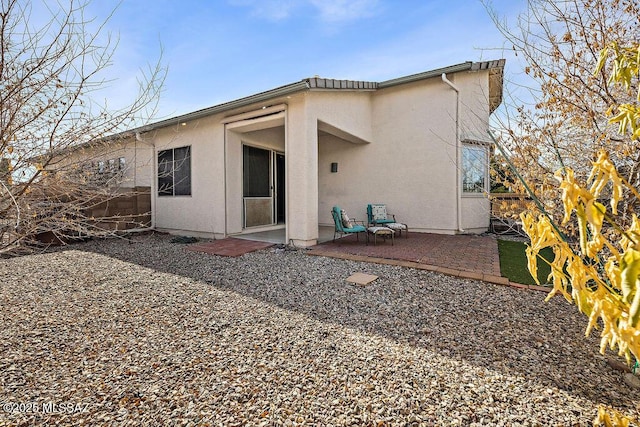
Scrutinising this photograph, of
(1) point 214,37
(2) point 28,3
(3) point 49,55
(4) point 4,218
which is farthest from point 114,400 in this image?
(1) point 214,37

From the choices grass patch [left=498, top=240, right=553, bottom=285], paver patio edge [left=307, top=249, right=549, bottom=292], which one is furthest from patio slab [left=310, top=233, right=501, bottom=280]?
grass patch [left=498, top=240, right=553, bottom=285]

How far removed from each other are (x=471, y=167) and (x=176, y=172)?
33.7 ft

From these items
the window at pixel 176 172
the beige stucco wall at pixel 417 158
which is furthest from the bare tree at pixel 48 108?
the window at pixel 176 172

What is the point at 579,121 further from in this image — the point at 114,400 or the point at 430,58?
the point at 430,58

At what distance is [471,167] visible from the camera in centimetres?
966

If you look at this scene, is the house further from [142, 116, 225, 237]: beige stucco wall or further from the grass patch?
the grass patch

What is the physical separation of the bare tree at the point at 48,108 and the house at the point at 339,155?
183 inches

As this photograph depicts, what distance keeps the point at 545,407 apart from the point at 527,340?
3.67 feet

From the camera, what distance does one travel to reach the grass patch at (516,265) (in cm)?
500

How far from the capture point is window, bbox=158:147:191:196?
1002cm

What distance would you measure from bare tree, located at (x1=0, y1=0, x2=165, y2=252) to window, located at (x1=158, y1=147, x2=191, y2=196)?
695cm

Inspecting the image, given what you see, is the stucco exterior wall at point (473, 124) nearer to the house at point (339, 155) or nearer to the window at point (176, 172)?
the house at point (339, 155)

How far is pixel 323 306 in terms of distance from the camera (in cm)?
396

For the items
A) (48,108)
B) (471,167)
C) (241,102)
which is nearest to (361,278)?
(48,108)
